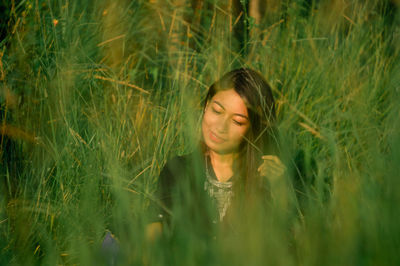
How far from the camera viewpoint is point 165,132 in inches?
83.4

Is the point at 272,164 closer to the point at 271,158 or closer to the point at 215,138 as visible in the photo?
the point at 271,158

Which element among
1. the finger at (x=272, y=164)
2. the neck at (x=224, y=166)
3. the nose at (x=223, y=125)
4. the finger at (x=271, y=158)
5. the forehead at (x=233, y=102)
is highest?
the forehead at (x=233, y=102)

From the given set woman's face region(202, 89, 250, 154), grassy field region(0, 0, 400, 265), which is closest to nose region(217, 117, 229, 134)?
woman's face region(202, 89, 250, 154)

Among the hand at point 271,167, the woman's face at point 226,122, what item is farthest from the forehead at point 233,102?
the hand at point 271,167

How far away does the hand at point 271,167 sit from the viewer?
1.88 m

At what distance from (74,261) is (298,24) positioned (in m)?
1.99

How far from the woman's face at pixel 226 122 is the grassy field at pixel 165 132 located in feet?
0.47

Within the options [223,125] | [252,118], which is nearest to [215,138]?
[223,125]

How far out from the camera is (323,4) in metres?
2.77

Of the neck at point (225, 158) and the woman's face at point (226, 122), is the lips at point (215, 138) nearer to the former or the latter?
the woman's face at point (226, 122)

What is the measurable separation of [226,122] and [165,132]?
0.37 m

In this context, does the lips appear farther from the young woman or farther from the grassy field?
the grassy field

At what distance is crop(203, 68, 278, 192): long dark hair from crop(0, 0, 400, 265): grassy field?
117mm

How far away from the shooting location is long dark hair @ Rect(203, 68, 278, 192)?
196 centimetres
